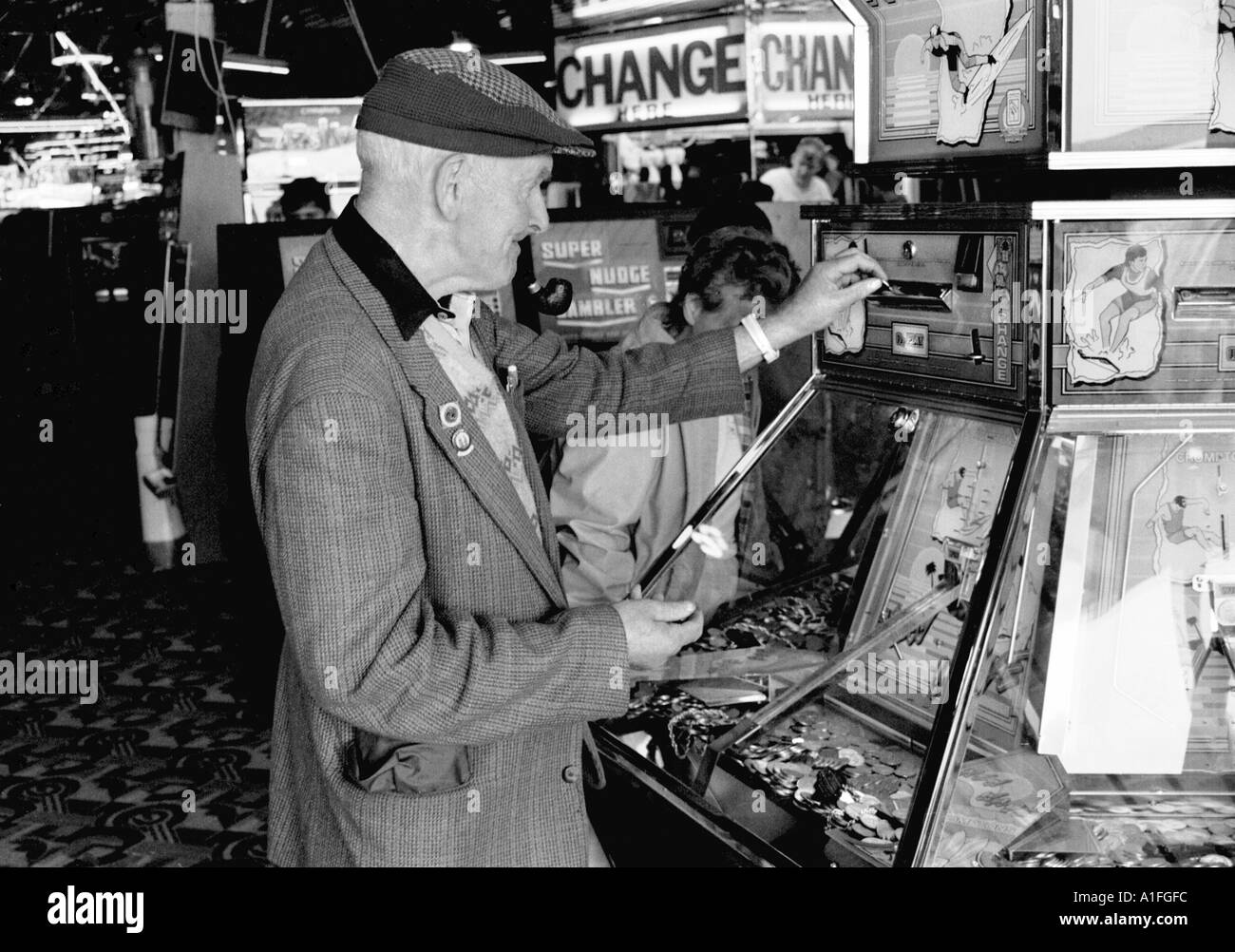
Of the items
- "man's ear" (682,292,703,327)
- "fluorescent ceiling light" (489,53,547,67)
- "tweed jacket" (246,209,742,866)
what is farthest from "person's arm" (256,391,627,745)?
"fluorescent ceiling light" (489,53,547,67)

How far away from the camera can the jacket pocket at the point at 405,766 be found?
64.7 inches

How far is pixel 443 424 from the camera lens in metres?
1.65

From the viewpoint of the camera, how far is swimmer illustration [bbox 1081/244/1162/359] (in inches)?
66.2

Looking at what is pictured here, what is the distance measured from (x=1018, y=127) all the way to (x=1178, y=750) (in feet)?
3.06

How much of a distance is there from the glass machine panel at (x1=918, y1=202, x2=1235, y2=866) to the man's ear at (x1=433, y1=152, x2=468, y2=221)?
2.59ft

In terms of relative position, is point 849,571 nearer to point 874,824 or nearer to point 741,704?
point 741,704

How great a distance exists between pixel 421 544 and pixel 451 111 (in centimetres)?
56

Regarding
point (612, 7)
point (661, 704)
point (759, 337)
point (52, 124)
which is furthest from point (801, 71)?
point (52, 124)

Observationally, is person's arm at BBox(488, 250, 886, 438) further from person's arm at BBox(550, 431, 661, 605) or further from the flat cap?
person's arm at BBox(550, 431, 661, 605)

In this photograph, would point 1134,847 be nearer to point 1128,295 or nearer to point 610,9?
point 1128,295

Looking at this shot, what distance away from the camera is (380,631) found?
153cm
